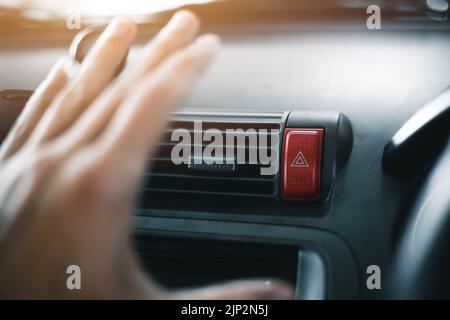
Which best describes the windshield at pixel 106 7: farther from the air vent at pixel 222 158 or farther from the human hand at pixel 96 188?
the human hand at pixel 96 188

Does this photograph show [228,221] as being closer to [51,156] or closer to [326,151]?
[326,151]

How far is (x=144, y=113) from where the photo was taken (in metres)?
0.77

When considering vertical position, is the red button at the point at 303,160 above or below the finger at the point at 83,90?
below

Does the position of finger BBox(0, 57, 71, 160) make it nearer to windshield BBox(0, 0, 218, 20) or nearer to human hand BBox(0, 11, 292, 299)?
human hand BBox(0, 11, 292, 299)

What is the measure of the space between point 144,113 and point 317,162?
44 cm

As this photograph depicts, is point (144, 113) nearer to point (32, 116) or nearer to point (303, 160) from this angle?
point (32, 116)

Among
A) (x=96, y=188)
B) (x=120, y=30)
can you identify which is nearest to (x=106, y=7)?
(x=120, y=30)

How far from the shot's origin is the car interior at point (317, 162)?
1.12m

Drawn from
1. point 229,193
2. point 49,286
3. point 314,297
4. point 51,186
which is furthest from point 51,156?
point 314,297

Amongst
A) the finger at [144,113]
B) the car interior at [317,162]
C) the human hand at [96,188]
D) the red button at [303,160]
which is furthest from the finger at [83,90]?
Answer: the red button at [303,160]

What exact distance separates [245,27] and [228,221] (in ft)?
1.25

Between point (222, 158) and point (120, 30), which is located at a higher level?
point (120, 30)

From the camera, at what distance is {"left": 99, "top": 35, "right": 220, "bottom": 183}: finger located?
30.1 inches
